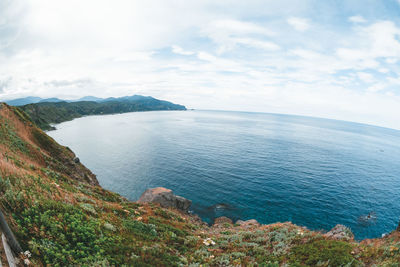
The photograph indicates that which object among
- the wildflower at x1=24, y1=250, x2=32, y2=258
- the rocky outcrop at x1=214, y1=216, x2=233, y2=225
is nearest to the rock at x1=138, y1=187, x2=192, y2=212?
the rocky outcrop at x1=214, y1=216, x2=233, y2=225

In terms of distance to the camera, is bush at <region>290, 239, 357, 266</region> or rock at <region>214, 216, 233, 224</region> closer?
bush at <region>290, 239, 357, 266</region>

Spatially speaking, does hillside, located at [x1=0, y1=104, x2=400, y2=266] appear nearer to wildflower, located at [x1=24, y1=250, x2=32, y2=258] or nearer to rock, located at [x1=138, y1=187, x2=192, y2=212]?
wildflower, located at [x1=24, y1=250, x2=32, y2=258]

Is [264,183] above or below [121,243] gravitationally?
below

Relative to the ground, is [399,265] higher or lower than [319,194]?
higher

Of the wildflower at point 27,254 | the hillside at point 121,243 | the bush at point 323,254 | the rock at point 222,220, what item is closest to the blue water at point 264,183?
the rock at point 222,220

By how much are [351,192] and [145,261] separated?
57899 mm

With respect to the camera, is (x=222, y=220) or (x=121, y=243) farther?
(x=222, y=220)

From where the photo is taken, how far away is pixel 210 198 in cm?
3975

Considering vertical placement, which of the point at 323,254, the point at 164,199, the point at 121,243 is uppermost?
the point at 121,243

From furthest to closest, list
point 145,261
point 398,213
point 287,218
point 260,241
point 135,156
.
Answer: point 135,156
point 398,213
point 287,218
point 260,241
point 145,261

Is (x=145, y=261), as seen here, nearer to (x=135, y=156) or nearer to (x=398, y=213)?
(x=398, y=213)

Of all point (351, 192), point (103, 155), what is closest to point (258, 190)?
point (351, 192)

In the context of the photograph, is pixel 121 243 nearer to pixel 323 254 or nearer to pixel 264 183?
pixel 323 254

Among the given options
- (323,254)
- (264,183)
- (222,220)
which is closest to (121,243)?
(323,254)
